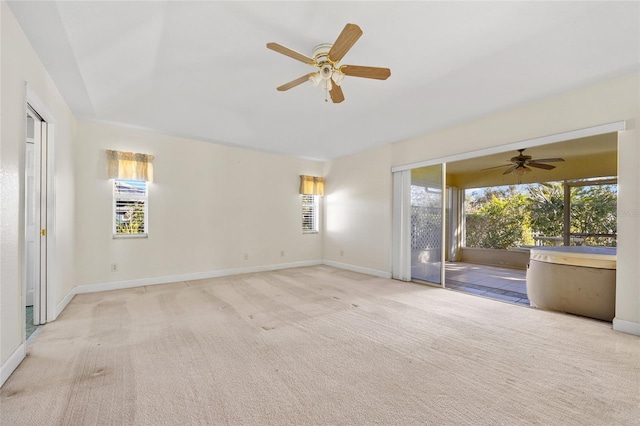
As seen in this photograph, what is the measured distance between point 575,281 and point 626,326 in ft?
2.00

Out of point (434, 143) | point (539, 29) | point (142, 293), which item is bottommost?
point (142, 293)

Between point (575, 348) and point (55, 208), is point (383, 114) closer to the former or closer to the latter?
point (575, 348)

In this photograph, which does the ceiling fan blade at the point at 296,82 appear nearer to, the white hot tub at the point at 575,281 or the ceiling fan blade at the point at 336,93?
the ceiling fan blade at the point at 336,93

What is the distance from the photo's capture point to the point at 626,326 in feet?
9.16

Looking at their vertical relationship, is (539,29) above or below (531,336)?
above

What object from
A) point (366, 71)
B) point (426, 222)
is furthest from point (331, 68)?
point (426, 222)

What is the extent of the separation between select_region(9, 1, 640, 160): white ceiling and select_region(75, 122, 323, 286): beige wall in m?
0.74

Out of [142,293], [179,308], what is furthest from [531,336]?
[142,293]

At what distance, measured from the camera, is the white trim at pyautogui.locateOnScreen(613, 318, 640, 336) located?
8.99 ft

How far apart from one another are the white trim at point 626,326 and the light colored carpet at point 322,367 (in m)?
0.13

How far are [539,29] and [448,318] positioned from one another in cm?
290

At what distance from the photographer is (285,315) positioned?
Result: 328cm

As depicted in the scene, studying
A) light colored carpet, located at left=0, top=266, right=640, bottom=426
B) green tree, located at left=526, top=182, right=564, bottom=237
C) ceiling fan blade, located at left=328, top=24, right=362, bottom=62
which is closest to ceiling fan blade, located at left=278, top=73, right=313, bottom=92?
ceiling fan blade, located at left=328, top=24, right=362, bottom=62

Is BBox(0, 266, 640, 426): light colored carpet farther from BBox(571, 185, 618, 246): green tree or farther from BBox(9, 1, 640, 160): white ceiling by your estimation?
BBox(571, 185, 618, 246): green tree
